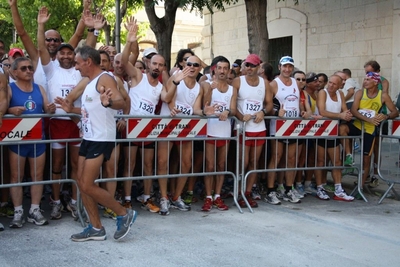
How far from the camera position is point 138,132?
679 cm

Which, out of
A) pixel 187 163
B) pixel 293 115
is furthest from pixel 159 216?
pixel 293 115

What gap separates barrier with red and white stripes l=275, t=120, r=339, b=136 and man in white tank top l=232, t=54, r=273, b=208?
29 cm

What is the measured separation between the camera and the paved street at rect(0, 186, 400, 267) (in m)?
5.16

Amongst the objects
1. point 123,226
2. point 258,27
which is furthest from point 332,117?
point 123,226

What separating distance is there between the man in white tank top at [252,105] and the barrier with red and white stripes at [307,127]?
0.29 m

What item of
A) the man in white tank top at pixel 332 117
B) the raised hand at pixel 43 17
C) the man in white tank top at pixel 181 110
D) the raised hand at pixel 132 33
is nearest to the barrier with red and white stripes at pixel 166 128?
the man in white tank top at pixel 181 110

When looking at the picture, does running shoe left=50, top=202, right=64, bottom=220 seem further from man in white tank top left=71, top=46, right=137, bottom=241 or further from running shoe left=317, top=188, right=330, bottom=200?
running shoe left=317, top=188, right=330, bottom=200

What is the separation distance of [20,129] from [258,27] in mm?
6295

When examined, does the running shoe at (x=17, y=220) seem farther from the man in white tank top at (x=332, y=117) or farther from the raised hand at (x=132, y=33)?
the man in white tank top at (x=332, y=117)

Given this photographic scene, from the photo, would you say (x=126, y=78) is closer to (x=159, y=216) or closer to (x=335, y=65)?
(x=159, y=216)

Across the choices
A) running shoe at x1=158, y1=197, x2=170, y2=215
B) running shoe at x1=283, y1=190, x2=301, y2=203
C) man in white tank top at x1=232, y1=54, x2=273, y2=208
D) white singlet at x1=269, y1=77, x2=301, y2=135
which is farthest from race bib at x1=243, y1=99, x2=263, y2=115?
running shoe at x1=158, y1=197, x2=170, y2=215

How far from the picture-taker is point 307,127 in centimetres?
800

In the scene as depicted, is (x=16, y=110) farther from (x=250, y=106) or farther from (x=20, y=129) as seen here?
(x=250, y=106)

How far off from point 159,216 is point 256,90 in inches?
88.3
